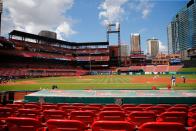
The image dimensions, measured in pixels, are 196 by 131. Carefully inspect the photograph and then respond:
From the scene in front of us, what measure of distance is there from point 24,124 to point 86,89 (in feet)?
83.6

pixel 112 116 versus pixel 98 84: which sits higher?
pixel 112 116

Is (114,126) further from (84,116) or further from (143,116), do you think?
(84,116)

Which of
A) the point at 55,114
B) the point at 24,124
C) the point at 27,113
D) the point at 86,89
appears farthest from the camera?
the point at 86,89

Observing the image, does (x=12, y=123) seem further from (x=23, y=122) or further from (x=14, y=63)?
(x=14, y=63)

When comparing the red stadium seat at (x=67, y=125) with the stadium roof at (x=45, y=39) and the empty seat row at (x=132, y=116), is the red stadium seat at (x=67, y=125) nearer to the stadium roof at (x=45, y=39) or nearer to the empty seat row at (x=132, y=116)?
the empty seat row at (x=132, y=116)

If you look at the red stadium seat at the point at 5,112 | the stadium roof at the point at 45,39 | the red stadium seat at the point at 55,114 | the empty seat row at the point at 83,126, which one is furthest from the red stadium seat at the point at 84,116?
the stadium roof at the point at 45,39

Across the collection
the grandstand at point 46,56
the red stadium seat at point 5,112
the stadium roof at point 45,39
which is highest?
the stadium roof at point 45,39

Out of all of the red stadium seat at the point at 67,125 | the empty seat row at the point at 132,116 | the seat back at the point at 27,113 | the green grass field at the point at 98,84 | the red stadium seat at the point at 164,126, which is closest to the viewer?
the red stadium seat at the point at 164,126

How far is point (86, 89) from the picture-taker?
29.4 m

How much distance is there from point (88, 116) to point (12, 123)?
186 centimetres

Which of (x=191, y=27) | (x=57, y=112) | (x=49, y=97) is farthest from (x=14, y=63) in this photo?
(x=191, y=27)

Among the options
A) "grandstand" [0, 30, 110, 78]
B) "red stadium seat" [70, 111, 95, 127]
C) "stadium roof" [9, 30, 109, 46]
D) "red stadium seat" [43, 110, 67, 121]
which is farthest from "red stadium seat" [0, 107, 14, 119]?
"stadium roof" [9, 30, 109, 46]

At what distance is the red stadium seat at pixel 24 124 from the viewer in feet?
13.2

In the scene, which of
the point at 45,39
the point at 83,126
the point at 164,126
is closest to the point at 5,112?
the point at 83,126
